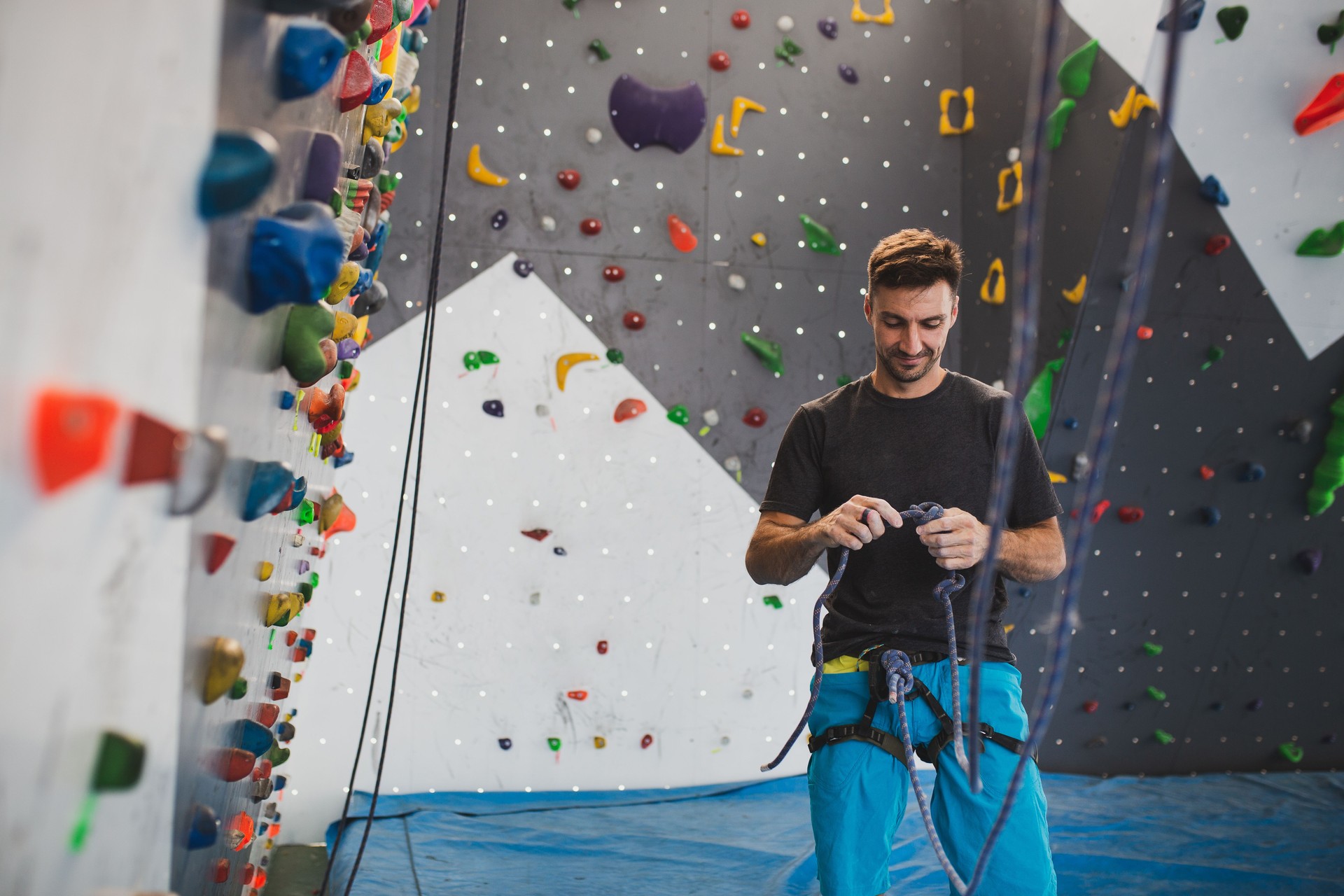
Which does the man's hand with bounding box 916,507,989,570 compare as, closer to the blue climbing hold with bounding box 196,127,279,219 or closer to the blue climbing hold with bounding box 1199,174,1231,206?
the blue climbing hold with bounding box 196,127,279,219

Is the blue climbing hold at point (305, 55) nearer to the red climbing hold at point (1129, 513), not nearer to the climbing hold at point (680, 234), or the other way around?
the climbing hold at point (680, 234)

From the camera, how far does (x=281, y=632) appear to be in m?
1.33

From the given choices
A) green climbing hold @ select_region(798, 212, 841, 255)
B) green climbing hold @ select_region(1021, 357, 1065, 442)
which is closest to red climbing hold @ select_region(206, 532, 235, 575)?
green climbing hold @ select_region(1021, 357, 1065, 442)

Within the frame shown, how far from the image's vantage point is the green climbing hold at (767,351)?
2840 mm

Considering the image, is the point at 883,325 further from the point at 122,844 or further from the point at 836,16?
the point at 836,16

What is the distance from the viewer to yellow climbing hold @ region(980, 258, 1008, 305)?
2818 mm

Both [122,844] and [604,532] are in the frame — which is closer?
[122,844]

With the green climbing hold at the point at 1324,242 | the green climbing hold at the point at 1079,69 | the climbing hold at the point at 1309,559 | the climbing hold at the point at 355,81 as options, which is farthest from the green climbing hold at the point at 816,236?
the climbing hold at the point at 355,81

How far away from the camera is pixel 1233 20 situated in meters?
2.22

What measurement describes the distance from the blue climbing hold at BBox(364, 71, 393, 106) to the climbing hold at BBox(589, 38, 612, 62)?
1.77m

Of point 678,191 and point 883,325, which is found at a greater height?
point 678,191

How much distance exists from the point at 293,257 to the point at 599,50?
2.38m

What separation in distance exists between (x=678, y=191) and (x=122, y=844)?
2546 mm

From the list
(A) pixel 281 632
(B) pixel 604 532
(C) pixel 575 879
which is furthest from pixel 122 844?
(B) pixel 604 532
